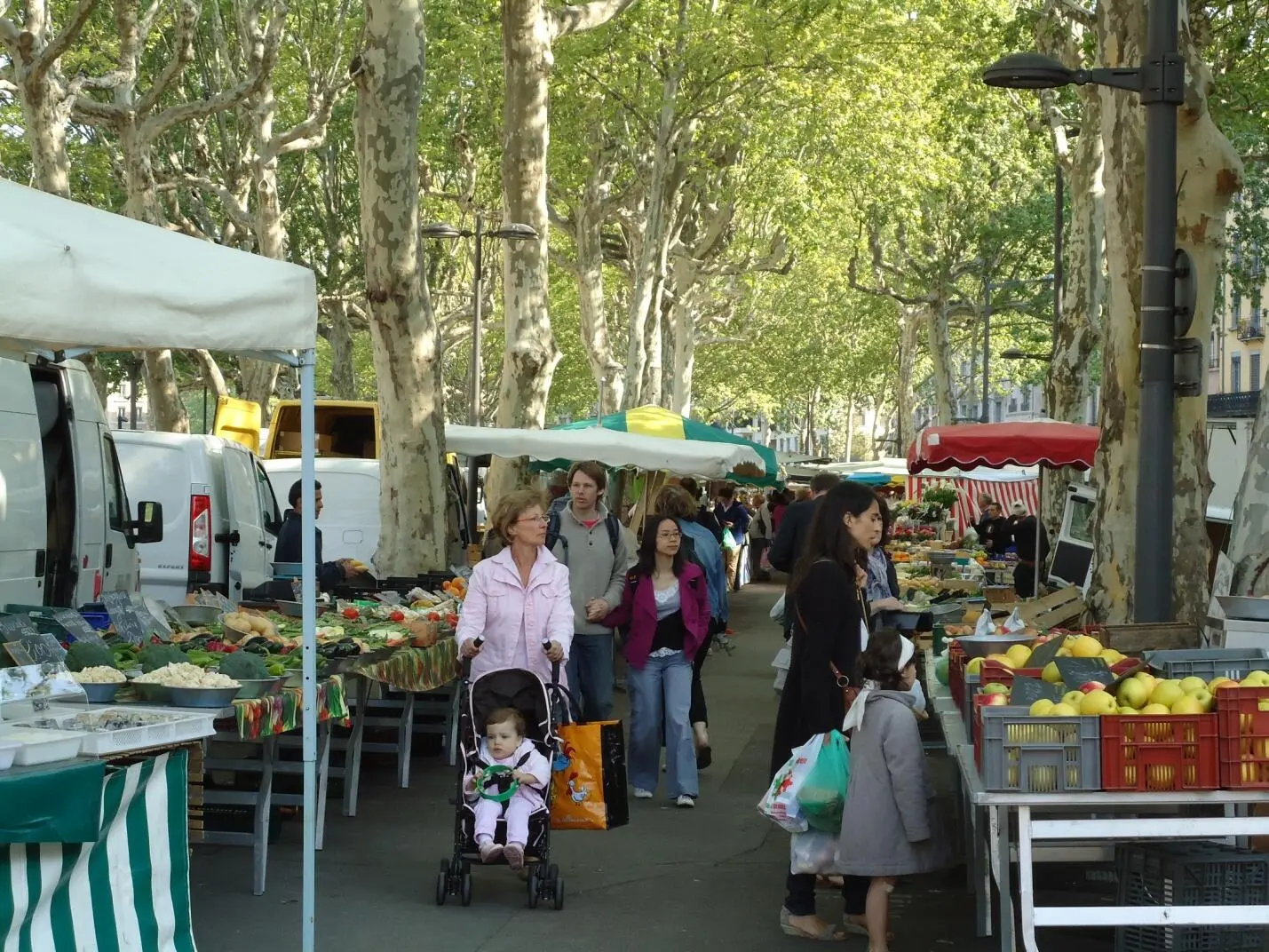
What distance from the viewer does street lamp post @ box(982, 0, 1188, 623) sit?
28.7 ft

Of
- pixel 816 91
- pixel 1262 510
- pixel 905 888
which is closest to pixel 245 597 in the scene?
pixel 905 888

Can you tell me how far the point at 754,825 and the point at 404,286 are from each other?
6.43 metres

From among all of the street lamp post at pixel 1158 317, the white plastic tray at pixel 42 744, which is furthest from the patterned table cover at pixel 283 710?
the street lamp post at pixel 1158 317

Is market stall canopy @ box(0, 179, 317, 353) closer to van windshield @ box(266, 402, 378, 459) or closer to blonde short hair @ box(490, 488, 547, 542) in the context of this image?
blonde short hair @ box(490, 488, 547, 542)

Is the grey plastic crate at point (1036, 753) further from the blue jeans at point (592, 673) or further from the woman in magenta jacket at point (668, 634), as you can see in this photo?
the blue jeans at point (592, 673)

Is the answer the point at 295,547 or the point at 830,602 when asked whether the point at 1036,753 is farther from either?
the point at 295,547

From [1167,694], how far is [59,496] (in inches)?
296

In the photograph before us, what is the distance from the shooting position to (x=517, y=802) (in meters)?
7.46

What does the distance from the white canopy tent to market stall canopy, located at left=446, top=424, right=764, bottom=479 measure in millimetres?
10367

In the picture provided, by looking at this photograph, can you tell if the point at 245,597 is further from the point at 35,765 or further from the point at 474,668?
the point at 35,765

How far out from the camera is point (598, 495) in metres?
10.8

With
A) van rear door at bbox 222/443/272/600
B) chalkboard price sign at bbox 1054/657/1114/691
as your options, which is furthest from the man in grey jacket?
van rear door at bbox 222/443/272/600

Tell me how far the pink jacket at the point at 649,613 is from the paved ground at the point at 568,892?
91cm

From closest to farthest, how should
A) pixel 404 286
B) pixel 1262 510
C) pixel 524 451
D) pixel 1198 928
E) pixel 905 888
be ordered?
pixel 1198 928 < pixel 905 888 < pixel 1262 510 < pixel 404 286 < pixel 524 451
